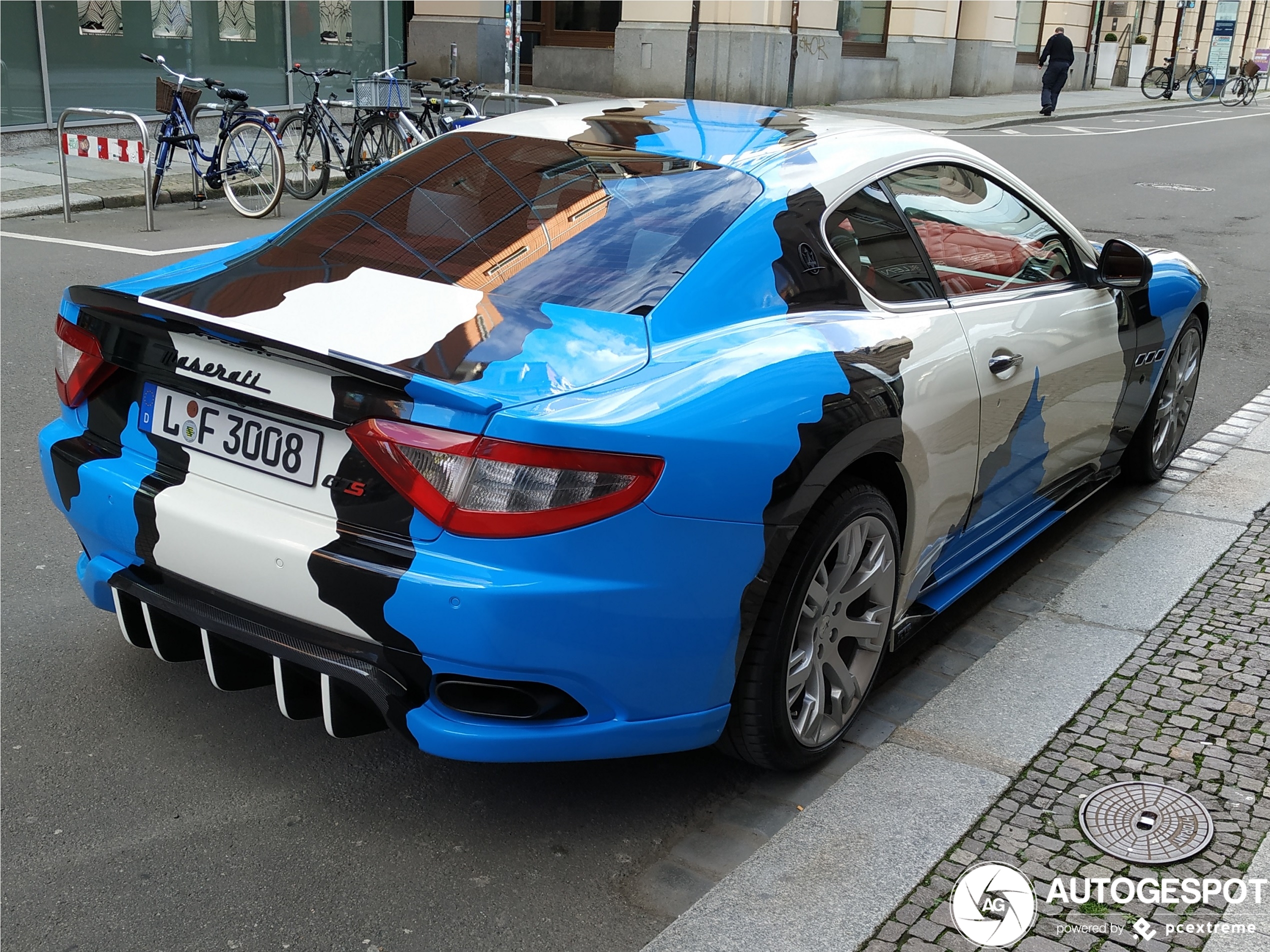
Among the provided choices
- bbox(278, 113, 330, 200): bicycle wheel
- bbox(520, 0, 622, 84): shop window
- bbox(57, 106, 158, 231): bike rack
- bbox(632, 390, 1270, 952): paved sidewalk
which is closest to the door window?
bbox(632, 390, 1270, 952): paved sidewalk

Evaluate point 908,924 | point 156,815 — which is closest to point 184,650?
point 156,815

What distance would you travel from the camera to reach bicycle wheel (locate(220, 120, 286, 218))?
461 inches

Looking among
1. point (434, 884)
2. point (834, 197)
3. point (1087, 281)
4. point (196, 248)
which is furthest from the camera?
point (196, 248)

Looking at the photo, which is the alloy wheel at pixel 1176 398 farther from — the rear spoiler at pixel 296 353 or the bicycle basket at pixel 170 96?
the bicycle basket at pixel 170 96

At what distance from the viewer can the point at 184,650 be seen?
123 inches

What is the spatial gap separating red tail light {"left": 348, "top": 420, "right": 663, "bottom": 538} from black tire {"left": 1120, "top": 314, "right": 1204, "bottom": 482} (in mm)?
3393

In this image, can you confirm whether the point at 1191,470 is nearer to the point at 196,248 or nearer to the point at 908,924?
the point at 908,924

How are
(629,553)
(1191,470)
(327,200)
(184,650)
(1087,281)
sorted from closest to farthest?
(629,553) < (184,650) < (327,200) < (1087,281) < (1191,470)

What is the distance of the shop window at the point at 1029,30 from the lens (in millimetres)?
34844

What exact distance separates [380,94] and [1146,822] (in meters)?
11.2

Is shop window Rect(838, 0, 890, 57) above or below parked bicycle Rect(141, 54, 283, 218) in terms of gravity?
above

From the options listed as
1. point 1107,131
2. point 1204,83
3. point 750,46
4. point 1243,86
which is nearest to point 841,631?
point 750,46

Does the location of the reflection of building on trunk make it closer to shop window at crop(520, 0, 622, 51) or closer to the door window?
the door window

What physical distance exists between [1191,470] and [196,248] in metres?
7.43
